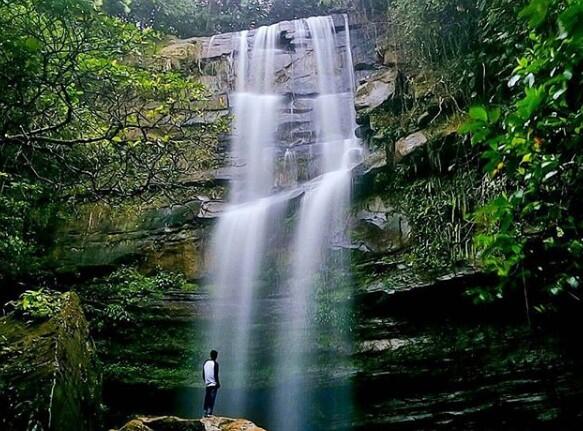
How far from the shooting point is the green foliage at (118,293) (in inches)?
310

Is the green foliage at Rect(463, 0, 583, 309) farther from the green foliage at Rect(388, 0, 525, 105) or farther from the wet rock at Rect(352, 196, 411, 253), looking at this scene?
the wet rock at Rect(352, 196, 411, 253)

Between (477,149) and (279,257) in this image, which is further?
(279,257)

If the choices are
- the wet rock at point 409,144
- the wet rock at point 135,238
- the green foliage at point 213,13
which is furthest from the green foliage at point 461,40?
the green foliage at point 213,13

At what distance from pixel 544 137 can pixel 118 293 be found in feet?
23.3

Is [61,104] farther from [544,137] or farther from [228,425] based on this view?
[544,137]

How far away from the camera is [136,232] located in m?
10.4

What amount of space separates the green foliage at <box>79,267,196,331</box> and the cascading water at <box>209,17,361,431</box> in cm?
152

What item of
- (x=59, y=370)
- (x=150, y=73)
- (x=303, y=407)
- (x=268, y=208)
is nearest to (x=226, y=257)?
(x=268, y=208)

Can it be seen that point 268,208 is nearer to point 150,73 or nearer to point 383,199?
point 383,199

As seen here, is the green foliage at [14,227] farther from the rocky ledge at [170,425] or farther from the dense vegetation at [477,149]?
the dense vegetation at [477,149]

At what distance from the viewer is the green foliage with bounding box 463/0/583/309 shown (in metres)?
1.68

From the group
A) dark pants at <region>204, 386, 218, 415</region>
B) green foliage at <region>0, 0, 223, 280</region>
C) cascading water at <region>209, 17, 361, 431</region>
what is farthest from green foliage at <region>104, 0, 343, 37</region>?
dark pants at <region>204, 386, 218, 415</region>

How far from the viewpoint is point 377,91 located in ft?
34.3

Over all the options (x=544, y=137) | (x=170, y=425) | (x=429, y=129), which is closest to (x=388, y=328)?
(x=429, y=129)
